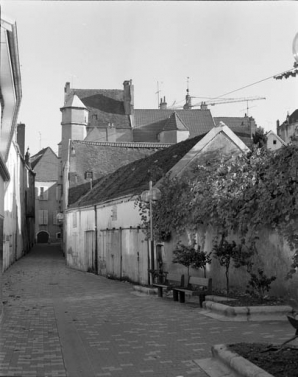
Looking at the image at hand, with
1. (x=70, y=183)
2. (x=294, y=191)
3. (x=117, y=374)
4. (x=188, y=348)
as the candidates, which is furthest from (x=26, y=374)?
(x=70, y=183)

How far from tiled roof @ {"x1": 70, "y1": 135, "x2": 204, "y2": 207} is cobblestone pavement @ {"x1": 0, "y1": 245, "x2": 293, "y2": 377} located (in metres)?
7.24

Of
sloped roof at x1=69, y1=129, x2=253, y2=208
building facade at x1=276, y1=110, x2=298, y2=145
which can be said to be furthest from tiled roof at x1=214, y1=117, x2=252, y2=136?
sloped roof at x1=69, y1=129, x2=253, y2=208

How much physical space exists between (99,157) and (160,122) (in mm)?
34709

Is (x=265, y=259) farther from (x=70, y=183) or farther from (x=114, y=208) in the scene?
(x=70, y=183)

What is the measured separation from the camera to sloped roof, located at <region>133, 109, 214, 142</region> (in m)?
66.8

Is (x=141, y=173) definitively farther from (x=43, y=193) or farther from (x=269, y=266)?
(x=43, y=193)

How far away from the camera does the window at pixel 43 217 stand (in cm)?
6994

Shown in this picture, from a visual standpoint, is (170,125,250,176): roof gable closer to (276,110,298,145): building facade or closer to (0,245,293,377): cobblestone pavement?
(0,245,293,377): cobblestone pavement

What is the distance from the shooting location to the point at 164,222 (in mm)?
16422

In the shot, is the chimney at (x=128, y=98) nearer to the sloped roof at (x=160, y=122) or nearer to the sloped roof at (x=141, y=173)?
the sloped roof at (x=160, y=122)

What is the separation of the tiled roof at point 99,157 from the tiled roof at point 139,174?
16.6ft

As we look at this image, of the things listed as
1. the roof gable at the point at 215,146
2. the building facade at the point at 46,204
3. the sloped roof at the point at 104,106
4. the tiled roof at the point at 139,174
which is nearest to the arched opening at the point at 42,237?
the building facade at the point at 46,204

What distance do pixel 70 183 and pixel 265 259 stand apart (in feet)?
83.0

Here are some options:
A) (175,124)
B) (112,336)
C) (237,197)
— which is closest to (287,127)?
(175,124)
